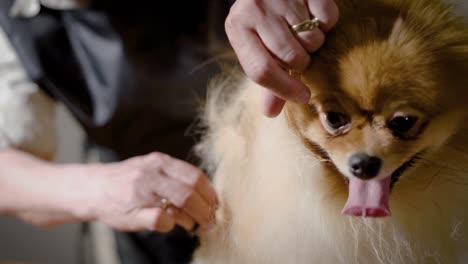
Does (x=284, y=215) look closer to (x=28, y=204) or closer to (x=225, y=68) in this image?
(x=225, y=68)

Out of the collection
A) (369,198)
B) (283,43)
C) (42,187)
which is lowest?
(42,187)

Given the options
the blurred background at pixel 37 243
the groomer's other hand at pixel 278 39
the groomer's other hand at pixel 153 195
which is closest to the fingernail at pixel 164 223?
the groomer's other hand at pixel 153 195

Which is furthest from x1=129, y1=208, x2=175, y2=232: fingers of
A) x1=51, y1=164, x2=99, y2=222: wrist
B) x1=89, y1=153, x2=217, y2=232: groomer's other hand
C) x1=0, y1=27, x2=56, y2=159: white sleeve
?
x1=0, y1=27, x2=56, y2=159: white sleeve

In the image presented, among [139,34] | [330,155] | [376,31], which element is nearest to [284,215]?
[330,155]

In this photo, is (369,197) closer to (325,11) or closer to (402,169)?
(402,169)

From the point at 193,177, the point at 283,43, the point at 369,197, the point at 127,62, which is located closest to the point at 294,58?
the point at 283,43

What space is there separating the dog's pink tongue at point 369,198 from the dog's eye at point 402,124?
0.14ft

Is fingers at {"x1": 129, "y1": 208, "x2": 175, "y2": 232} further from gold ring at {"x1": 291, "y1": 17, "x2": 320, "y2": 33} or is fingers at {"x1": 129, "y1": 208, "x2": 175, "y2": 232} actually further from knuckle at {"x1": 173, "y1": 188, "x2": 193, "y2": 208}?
gold ring at {"x1": 291, "y1": 17, "x2": 320, "y2": 33}

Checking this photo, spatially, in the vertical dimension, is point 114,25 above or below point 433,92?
below

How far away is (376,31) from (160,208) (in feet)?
1.17

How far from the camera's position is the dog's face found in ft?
1.53

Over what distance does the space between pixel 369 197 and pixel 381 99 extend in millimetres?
83

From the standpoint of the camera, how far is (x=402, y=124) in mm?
472

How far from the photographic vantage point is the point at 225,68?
72cm
